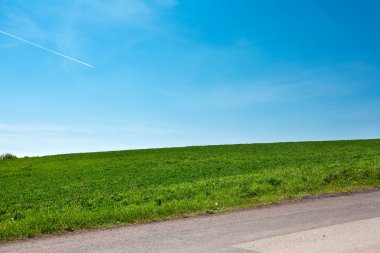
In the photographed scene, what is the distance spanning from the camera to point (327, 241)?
8016 mm

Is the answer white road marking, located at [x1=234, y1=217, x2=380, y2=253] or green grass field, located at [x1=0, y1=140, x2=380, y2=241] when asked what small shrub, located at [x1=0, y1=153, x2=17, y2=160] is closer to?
green grass field, located at [x1=0, y1=140, x2=380, y2=241]

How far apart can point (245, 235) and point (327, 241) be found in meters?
1.57

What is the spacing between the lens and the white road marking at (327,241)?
24.6ft

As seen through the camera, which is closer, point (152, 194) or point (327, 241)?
point (327, 241)

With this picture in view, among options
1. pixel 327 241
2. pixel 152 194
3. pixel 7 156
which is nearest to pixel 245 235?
pixel 327 241

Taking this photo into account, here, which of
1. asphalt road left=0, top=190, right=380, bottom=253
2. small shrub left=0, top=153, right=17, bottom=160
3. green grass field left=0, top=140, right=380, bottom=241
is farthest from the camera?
small shrub left=0, top=153, right=17, bottom=160

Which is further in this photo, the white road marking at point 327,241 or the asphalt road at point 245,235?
the asphalt road at point 245,235

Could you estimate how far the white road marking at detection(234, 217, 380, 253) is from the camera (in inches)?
295

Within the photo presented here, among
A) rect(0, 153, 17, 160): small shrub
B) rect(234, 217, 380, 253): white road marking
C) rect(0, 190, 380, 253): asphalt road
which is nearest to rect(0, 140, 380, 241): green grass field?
rect(0, 190, 380, 253): asphalt road

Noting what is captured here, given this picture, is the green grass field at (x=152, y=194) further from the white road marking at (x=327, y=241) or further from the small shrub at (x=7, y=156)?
the small shrub at (x=7, y=156)

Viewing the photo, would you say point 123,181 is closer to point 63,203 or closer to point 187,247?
point 63,203

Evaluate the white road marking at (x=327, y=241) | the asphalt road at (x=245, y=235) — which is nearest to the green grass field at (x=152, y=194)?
the asphalt road at (x=245, y=235)

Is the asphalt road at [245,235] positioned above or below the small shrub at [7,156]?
below

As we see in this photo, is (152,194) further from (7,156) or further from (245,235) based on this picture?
(7,156)
